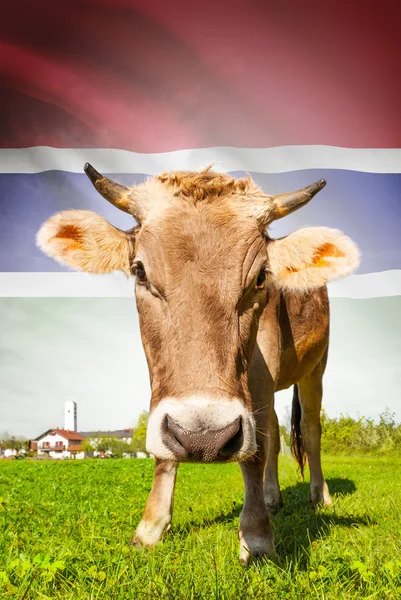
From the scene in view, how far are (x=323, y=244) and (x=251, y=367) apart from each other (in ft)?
3.14

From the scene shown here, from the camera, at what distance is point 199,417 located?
2627 mm

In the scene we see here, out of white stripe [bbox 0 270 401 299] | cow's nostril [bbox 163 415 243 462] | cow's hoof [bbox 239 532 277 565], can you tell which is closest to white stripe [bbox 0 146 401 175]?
white stripe [bbox 0 270 401 299]

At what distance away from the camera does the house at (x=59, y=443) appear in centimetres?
7262

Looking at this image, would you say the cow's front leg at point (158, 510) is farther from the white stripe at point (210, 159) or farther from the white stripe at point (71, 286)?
the white stripe at point (210, 159)

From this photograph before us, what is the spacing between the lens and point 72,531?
4.33 meters

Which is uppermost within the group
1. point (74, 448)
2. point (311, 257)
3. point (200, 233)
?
point (200, 233)

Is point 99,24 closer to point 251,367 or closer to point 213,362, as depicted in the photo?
point 251,367

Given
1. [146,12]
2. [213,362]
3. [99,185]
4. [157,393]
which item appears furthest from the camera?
[146,12]

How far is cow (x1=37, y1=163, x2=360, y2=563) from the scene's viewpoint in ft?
8.98

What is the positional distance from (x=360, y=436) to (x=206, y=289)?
14.6m

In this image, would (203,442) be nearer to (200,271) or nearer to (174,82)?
(200,271)

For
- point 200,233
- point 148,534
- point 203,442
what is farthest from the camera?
point 148,534

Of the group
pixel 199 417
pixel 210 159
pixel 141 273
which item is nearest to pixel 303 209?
pixel 210 159

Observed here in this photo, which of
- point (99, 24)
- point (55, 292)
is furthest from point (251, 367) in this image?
point (99, 24)
